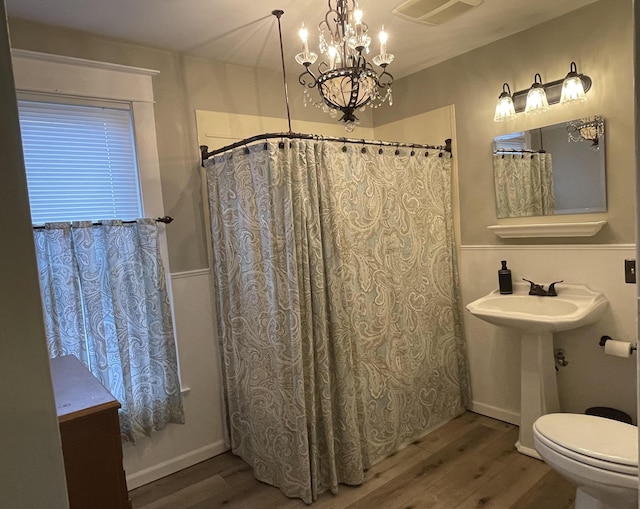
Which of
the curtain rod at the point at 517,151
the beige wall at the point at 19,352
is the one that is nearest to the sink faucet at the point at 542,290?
the curtain rod at the point at 517,151

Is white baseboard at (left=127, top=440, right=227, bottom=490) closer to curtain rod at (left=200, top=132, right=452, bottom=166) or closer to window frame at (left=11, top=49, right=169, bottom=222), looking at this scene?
window frame at (left=11, top=49, right=169, bottom=222)

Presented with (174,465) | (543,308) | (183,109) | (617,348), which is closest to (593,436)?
(617,348)

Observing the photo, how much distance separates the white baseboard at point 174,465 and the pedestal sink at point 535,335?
5.81 ft

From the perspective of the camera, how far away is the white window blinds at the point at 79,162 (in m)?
2.11

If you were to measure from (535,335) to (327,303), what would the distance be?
3.86 ft

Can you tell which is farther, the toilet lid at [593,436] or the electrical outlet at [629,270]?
the electrical outlet at [629,270]

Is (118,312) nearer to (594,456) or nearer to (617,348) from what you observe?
A: (594,456)

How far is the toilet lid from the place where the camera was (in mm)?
1601

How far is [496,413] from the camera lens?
287 cm

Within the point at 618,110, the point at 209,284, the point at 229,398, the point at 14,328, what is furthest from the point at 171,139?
the point at 618,110

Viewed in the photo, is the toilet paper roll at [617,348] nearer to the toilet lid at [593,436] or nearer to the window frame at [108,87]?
the toilet lid at [593,436]

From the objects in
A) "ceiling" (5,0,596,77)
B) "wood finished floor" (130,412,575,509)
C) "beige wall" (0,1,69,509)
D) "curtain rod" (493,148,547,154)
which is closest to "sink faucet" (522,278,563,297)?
"curtain rod" (493,148,547,154)

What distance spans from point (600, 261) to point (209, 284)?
221 centimetres

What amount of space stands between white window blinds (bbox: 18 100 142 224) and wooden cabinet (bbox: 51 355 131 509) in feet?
3.86
